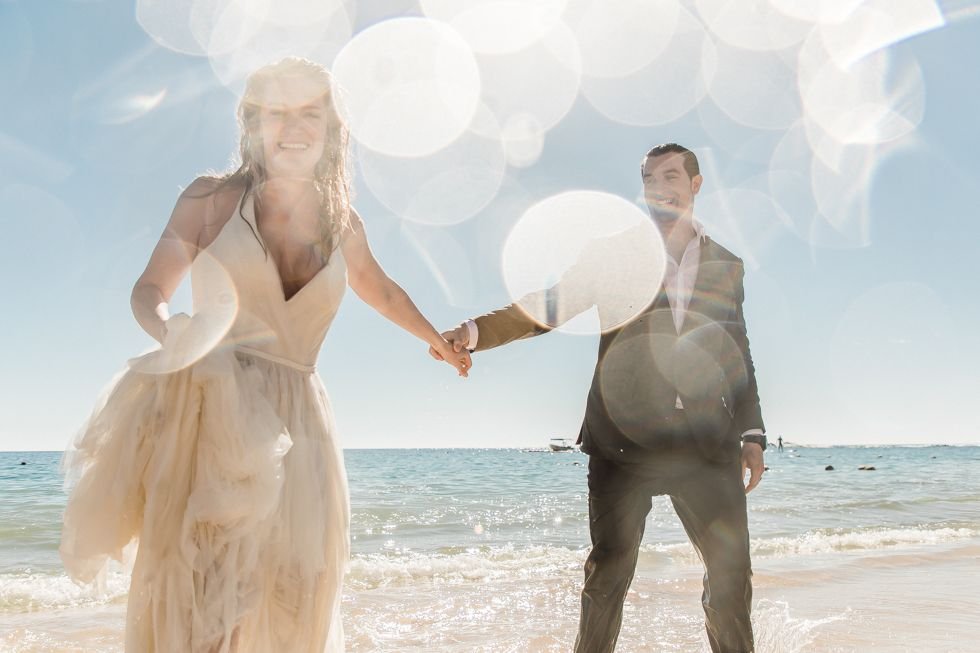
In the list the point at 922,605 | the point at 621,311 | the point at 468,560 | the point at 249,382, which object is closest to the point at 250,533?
the point at 249,382

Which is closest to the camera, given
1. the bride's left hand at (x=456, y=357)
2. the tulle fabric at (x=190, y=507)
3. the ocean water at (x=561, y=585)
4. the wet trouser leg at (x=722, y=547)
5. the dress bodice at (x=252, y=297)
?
the tulle fabric at (x=190, y=507)

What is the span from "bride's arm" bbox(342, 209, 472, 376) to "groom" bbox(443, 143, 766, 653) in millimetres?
967

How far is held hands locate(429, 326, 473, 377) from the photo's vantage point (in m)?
3.83

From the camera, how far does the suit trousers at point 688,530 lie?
3324 mm

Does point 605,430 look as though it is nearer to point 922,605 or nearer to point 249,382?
point 249,382

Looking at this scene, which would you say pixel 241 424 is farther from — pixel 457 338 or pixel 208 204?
pixel 457 338

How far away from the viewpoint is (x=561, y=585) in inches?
316

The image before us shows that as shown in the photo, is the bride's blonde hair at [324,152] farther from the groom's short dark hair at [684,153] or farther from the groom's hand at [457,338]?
the groom's short dark hair at [684,153]

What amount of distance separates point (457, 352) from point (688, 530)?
4.79 feet

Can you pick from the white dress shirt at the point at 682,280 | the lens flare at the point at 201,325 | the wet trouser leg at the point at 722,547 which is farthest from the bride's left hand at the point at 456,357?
the lens flare at the point at 201,325

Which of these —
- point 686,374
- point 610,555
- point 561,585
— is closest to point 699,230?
point 686,374

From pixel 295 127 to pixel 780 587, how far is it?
738 centimetres

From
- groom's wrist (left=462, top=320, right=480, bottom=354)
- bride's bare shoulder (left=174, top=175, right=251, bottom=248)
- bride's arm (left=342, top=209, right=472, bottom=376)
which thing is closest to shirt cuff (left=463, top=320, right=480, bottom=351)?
groom's wrist (left=462, top=320, right=480, bottom=354)

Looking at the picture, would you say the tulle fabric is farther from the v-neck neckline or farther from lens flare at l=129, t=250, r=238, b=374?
the v-neck neckline
